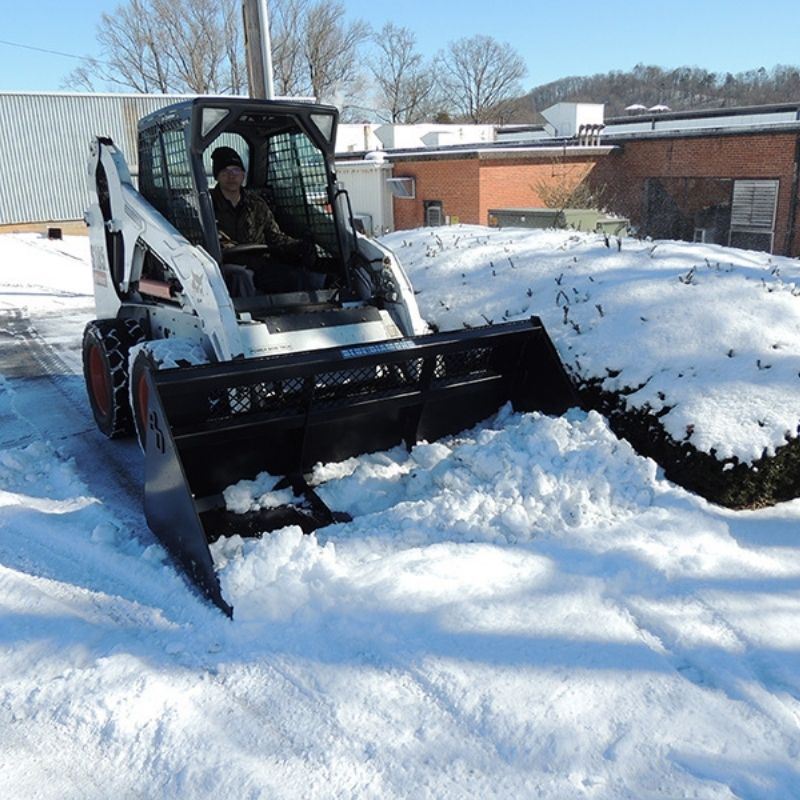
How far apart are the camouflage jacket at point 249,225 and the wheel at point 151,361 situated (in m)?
1.09

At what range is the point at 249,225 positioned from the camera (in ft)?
17.9

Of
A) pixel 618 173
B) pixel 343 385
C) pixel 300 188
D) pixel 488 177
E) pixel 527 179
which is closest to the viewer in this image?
pixel 343 385

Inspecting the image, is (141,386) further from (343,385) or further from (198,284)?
(343,385)

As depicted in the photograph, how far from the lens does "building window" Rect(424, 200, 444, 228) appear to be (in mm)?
21959

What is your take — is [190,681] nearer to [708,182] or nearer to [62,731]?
[62,731]

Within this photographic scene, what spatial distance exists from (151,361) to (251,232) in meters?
1.52

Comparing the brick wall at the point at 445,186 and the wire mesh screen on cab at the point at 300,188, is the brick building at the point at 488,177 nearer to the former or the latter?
the brick wall at the point at 445,186

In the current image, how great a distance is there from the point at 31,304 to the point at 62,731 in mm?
11157

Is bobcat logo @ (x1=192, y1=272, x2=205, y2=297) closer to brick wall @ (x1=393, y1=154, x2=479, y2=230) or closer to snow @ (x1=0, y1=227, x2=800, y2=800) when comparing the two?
snow @ (x1=0, y1=227, x2=800, y2=800)

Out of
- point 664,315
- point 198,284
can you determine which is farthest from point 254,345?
point 664,315

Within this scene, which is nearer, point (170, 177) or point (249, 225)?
point (170, 177)

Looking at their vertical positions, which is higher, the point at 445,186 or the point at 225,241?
the point at 445,186

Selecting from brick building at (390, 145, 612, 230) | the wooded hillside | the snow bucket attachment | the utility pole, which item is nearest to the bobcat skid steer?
the snow bucket attachment

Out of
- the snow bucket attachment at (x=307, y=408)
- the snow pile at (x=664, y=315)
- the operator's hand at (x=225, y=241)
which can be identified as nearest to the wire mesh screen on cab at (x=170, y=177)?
the operator's hand at (x=225, y=241)
